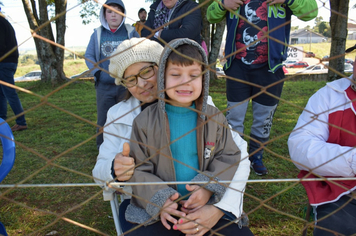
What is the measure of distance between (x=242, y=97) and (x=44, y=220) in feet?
5.62

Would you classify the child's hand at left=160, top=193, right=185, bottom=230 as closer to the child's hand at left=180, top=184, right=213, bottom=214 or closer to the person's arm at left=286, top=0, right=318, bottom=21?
the child's hand at left=180, top=184, right=213, bottom=214

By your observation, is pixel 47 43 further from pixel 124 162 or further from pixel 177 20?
pixel 124 162

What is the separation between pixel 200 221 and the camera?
3.76ft

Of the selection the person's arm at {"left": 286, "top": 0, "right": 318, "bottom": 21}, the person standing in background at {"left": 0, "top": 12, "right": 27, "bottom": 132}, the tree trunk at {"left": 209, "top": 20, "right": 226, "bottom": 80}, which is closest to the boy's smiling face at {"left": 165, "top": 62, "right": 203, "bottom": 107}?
the person's arm at {"left": 286, "top": 0, "right": 318, "bottom": 21}

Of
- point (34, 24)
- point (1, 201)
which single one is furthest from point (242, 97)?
point (34, 24)

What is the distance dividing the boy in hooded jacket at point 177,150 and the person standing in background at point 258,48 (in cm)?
101

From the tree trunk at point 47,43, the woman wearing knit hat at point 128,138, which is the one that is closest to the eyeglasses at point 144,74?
the woman wearing knit hat at point 128,138

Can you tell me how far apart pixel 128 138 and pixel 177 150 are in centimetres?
25

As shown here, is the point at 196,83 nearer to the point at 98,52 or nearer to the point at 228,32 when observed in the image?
the point at 228,32

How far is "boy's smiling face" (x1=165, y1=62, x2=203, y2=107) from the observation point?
119cm

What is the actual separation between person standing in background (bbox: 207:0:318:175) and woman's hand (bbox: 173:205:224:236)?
1116mm

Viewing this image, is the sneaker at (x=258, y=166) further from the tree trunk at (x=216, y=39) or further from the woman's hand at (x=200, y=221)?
the tree trunk at (x=216, y=39)

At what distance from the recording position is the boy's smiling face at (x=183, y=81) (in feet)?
3.90

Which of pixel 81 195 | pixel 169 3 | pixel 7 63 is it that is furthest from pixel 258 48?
pixel 7 63
